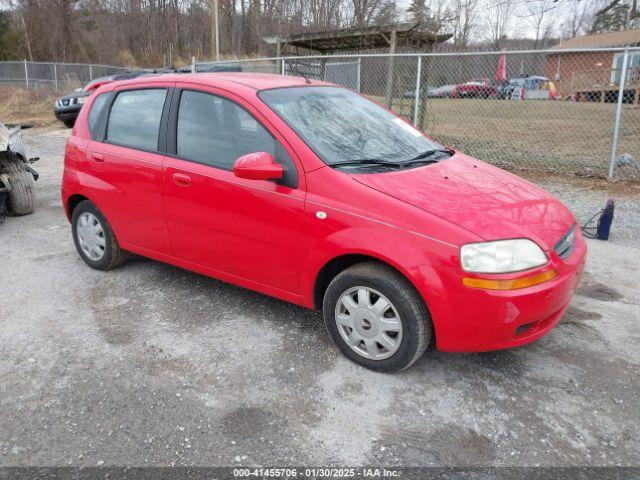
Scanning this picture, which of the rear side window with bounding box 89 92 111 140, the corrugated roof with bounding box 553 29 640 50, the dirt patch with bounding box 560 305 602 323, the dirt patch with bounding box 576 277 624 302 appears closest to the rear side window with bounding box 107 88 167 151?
the rear side window with bounding box 89 92 111 140

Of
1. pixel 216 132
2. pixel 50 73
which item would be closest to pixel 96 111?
pixel 216 132

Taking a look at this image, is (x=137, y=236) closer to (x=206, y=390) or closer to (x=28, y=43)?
(x=206, y=390)

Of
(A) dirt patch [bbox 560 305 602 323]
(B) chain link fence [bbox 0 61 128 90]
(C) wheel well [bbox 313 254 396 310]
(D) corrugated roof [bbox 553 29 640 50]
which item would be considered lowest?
(A) dirt patch [bbox 560 305 602 323]

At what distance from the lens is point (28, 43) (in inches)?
1287

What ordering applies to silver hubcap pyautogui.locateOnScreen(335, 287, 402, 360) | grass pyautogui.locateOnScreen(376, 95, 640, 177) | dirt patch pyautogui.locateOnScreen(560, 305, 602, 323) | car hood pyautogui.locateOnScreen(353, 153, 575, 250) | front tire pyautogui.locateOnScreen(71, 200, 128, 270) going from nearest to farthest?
car hood pyautogui.locateOnScreen(353, 153, 575, 250) → silver hubcap pyautogui.locateOnScreen(335, 287, 402, 360) → dirt patch pyautogui.locateOnScreen(560, 305, 602, 323) → front tire pyautogui.locateOnScreen(71, 200, 128, 270) → grass pyautogui.locateOnScreen(376, 95, 640, 177)

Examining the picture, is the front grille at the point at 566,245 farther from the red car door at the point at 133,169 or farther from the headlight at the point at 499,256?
the red car door at the point at 133,169

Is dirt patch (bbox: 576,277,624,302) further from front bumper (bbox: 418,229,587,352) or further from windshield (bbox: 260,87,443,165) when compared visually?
windshield (bbox: 260,87,443,165)

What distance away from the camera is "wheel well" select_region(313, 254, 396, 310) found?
3.14 metres

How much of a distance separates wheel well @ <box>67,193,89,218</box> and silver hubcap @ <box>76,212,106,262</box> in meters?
0.14

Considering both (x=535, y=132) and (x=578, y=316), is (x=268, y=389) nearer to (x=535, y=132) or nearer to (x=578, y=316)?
(x=578, y=316)

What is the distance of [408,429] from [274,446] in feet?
2.25

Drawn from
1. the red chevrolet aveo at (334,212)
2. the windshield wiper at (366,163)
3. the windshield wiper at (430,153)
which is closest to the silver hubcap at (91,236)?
the red chevrolet aveo at (334,212)

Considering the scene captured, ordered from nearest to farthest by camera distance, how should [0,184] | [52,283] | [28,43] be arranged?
[52,283], [0,184], [28,43]

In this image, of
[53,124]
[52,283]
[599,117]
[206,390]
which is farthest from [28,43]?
[206,390]
